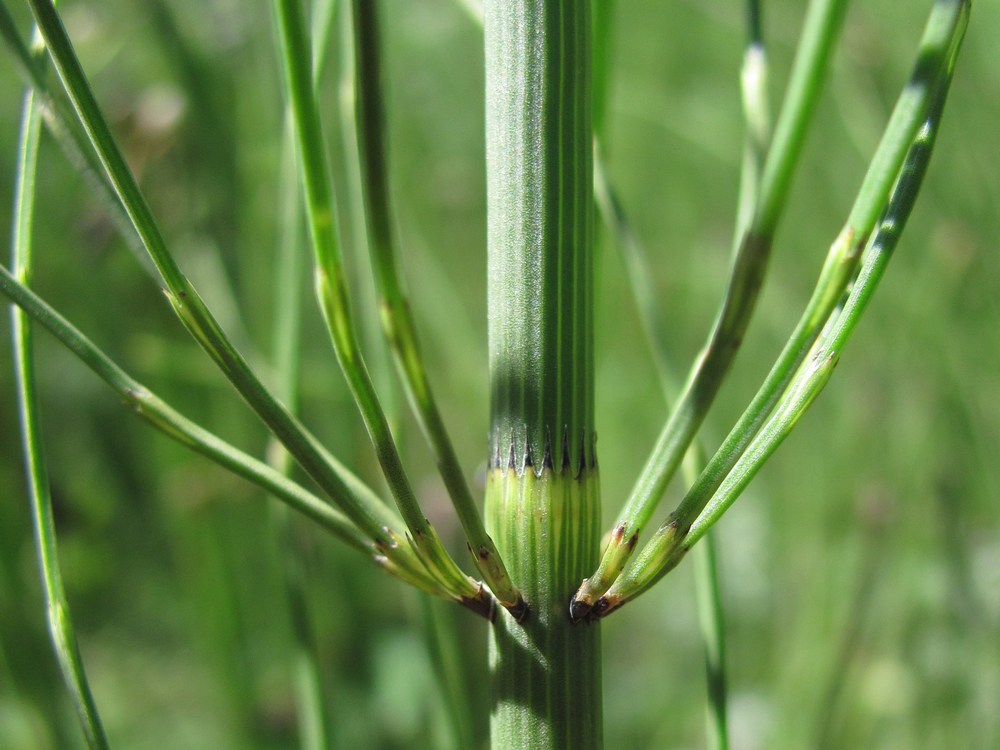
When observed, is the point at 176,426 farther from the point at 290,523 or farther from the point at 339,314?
the point at 290,523

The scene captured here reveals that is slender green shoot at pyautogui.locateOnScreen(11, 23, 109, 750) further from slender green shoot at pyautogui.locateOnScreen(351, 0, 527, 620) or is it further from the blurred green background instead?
the blurred green background

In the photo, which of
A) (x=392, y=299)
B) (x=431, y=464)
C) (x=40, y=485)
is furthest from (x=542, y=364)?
(x=431, y=464)

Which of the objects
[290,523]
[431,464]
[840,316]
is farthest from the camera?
[431,464]

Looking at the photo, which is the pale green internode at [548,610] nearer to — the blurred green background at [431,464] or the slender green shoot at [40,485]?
the slender green shoot at [40,485]

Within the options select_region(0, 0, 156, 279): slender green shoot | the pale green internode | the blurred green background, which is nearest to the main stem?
the pale green internode

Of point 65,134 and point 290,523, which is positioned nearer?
point 65,134

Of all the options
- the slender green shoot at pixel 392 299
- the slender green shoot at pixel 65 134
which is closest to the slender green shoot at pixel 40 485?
the slender green shoot at pixel 65 134
